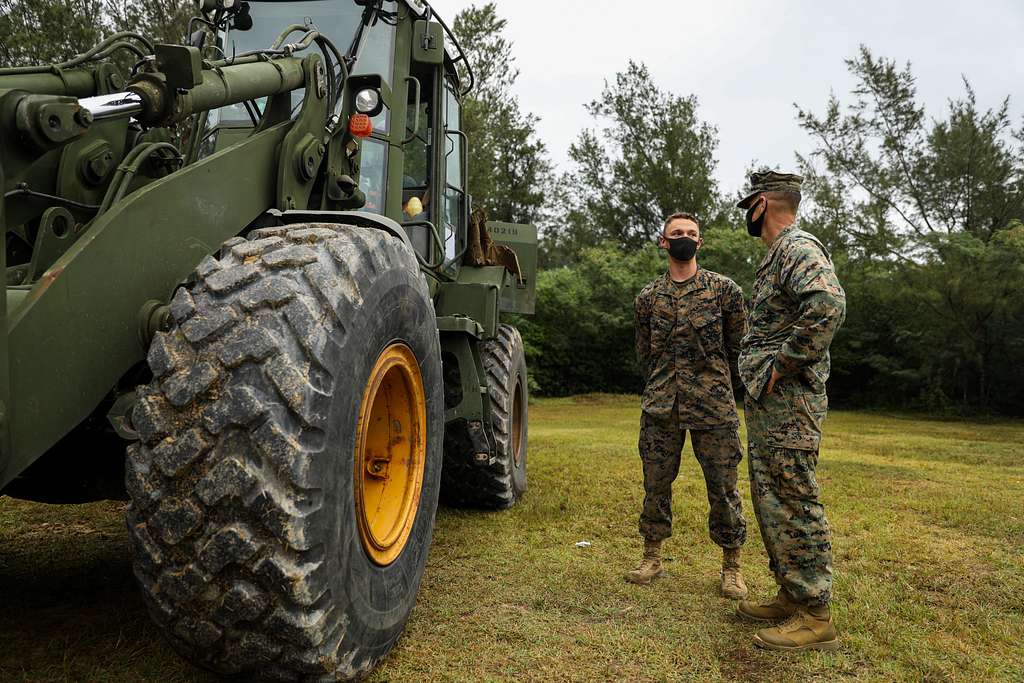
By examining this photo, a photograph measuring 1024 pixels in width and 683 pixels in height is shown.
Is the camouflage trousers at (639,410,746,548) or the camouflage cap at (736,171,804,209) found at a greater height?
the camouflage cap at (736,171,804,209)

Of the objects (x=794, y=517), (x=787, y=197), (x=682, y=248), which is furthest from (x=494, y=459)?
(x=787, y=197)

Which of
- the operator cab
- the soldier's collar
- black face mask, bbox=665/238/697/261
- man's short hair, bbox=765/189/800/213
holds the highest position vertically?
the operator cab

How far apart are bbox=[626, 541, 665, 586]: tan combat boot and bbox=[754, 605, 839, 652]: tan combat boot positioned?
91 cm

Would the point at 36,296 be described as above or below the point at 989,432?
above

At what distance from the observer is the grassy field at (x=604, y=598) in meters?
3.13

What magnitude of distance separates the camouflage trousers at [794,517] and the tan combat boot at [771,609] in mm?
153

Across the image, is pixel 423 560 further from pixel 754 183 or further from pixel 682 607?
pixel 754 183

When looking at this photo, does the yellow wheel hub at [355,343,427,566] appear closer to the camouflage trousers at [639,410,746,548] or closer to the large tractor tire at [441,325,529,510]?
the camouflage trousers at [639,410,746,548]

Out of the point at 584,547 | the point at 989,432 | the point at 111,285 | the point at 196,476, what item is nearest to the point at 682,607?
the point at 584,547

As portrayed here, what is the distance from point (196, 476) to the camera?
2258 millimetres

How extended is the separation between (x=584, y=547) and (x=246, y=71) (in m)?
3.26

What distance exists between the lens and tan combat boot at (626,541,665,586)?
14.2 feet

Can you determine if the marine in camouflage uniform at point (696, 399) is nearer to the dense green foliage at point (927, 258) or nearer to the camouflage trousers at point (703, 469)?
the camouflage trousers at point (703, 469)

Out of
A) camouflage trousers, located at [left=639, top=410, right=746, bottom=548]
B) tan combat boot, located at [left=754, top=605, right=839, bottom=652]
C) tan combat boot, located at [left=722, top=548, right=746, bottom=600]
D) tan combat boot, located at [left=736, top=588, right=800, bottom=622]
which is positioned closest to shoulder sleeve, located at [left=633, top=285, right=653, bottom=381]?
camouflage trousers, located at [left=639, top=410, right=746, bottom=548]
